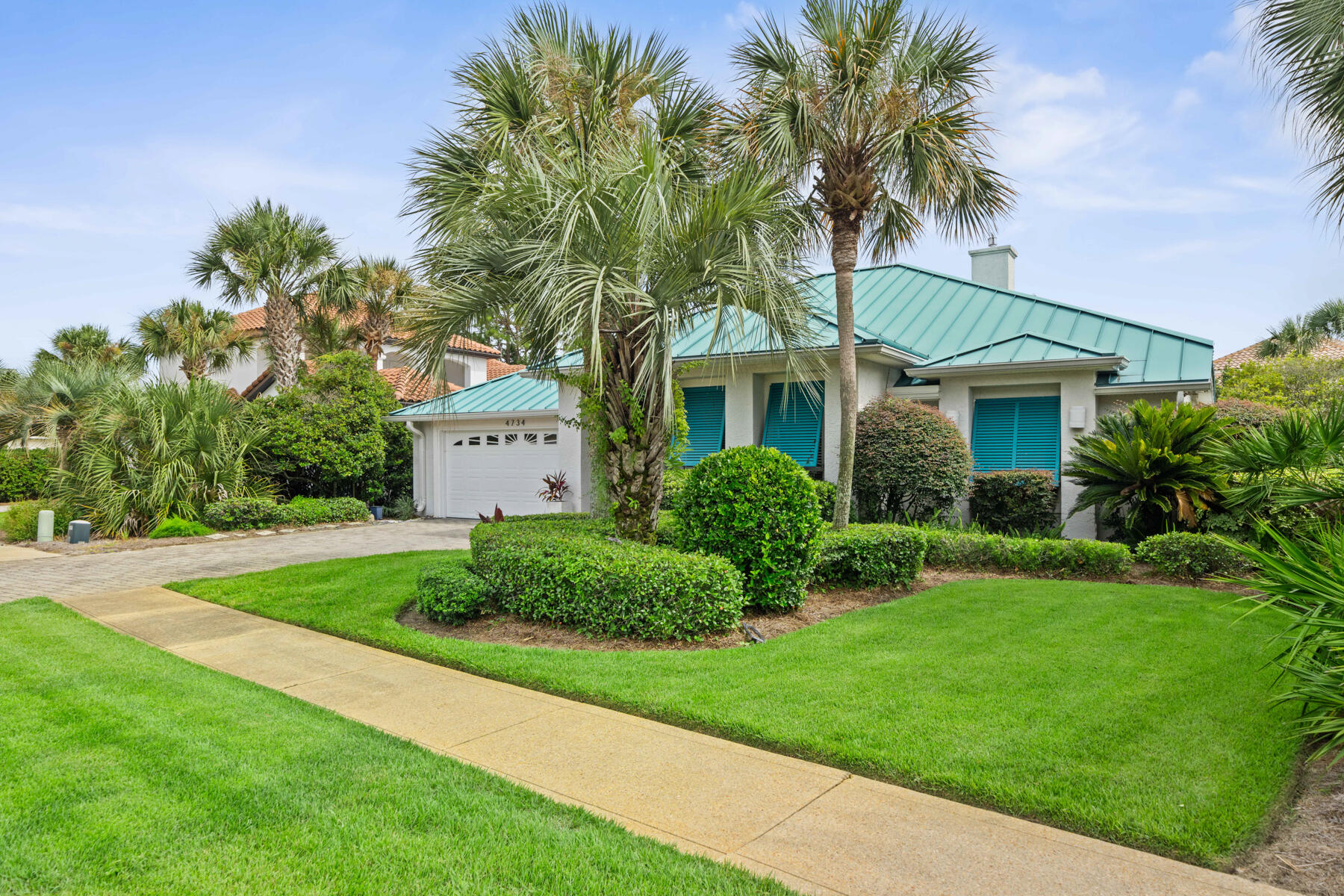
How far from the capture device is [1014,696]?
497 centimetres

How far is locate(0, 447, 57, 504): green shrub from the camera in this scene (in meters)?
25.7

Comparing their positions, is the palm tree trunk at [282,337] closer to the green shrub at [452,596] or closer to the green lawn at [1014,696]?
the green lawn at [1014,696]

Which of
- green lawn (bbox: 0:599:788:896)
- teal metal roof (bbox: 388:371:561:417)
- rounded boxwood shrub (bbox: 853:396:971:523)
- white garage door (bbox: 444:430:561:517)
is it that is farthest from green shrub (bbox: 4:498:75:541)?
rounded boxwood shrub (bbox: 853:396:971:523)

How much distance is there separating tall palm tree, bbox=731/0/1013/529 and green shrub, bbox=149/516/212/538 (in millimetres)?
13175

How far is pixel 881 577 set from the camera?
8875 mm

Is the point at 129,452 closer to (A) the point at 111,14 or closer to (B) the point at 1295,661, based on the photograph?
(A) the point at 111,14

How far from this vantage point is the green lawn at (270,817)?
290cm

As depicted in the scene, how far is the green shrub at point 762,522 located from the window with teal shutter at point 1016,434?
691 cm

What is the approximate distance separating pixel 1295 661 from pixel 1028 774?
6.56ft

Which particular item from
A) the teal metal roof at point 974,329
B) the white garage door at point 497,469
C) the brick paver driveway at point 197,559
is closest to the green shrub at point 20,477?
the white garage door at point 497,469

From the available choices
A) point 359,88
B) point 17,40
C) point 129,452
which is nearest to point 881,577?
point 359,88

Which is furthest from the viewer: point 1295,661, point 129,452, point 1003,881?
point 129,452

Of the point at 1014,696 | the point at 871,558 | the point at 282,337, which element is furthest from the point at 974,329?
the point at 282,337

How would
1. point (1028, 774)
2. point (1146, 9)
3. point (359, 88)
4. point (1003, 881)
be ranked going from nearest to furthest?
point (1003, 881)
point (1028, 774)
point (1146, 9)
point (359, 88)
